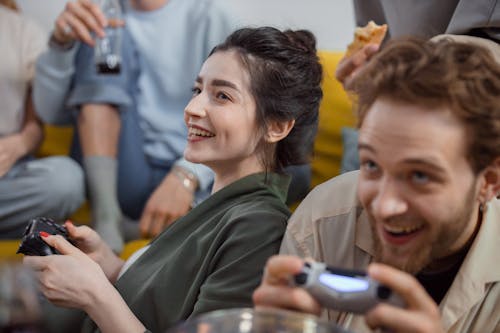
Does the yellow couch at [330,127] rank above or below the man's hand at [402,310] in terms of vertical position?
below

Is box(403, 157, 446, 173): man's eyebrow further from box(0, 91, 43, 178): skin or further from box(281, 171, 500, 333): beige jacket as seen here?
box(0, 91, 43, 178): skin

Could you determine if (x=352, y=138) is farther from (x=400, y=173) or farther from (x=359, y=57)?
(x=400, y=173)

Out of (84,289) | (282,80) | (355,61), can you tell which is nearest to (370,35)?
(355,61)

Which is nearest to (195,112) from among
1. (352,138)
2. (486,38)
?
(486,38)

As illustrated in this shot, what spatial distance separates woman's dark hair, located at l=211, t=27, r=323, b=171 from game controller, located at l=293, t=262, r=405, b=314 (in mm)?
582

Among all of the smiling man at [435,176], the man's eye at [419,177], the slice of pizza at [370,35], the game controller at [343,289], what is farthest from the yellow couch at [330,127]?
the game controller at [343,289]

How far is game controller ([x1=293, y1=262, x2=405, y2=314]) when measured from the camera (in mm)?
745

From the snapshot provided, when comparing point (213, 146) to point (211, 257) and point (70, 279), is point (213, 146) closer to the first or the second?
point (211, 257)

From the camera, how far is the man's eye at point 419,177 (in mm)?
852

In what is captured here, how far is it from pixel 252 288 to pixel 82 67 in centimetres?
148

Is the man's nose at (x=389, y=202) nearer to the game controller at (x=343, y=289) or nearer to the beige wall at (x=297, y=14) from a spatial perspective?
the game controller at (x=343, y=289)

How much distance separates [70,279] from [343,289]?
54 centimetres

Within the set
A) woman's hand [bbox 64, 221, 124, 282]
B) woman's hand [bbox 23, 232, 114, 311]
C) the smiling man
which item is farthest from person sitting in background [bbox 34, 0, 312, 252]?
the smiling man

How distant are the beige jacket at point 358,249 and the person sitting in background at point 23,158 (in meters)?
1.35
